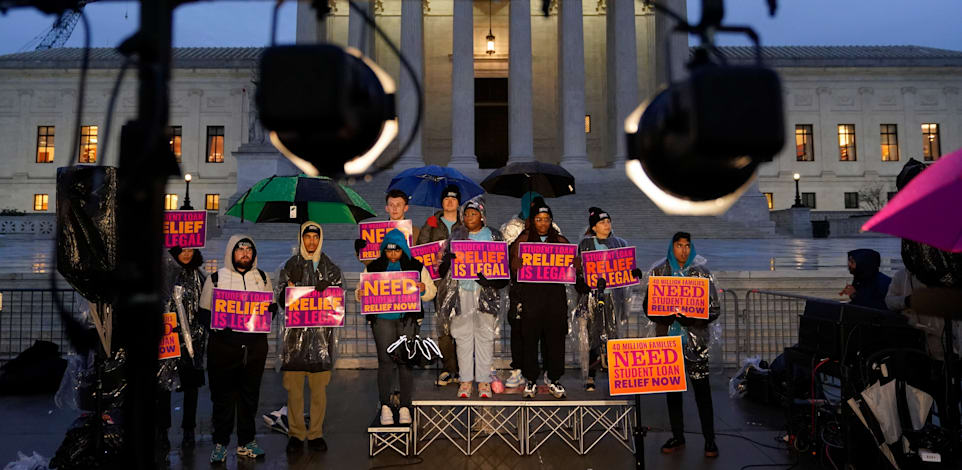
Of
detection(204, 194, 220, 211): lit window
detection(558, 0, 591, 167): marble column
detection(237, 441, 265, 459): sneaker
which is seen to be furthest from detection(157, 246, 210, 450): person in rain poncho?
detection(204, 194, 220, 211): lit window

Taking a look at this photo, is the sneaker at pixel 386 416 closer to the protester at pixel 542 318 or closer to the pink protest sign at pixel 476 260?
the protester at pixel 542 318

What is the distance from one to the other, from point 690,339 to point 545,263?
152cm

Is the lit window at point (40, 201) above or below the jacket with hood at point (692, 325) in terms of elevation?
above

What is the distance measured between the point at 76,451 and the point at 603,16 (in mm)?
35936

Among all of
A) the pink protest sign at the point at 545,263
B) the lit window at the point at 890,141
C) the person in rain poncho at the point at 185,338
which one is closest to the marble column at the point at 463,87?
the pink protest sign at the point at 545,263

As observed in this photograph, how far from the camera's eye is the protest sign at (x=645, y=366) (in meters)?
5.10

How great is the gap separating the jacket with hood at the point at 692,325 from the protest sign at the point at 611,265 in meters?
0.66

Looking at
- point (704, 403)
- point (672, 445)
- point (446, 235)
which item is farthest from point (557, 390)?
point (446, 235)

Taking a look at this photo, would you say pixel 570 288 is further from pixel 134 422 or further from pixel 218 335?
pixel 134 422

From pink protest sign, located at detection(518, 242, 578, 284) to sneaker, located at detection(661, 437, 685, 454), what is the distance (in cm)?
173

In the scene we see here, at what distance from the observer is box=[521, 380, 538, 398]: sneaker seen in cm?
572

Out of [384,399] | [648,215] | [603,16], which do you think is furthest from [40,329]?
[603,16]

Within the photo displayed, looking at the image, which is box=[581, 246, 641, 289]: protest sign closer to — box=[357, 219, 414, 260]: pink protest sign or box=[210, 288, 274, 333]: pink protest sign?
box=[357, 219, 414, 260]: pink protest sign

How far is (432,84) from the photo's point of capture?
35625mm
